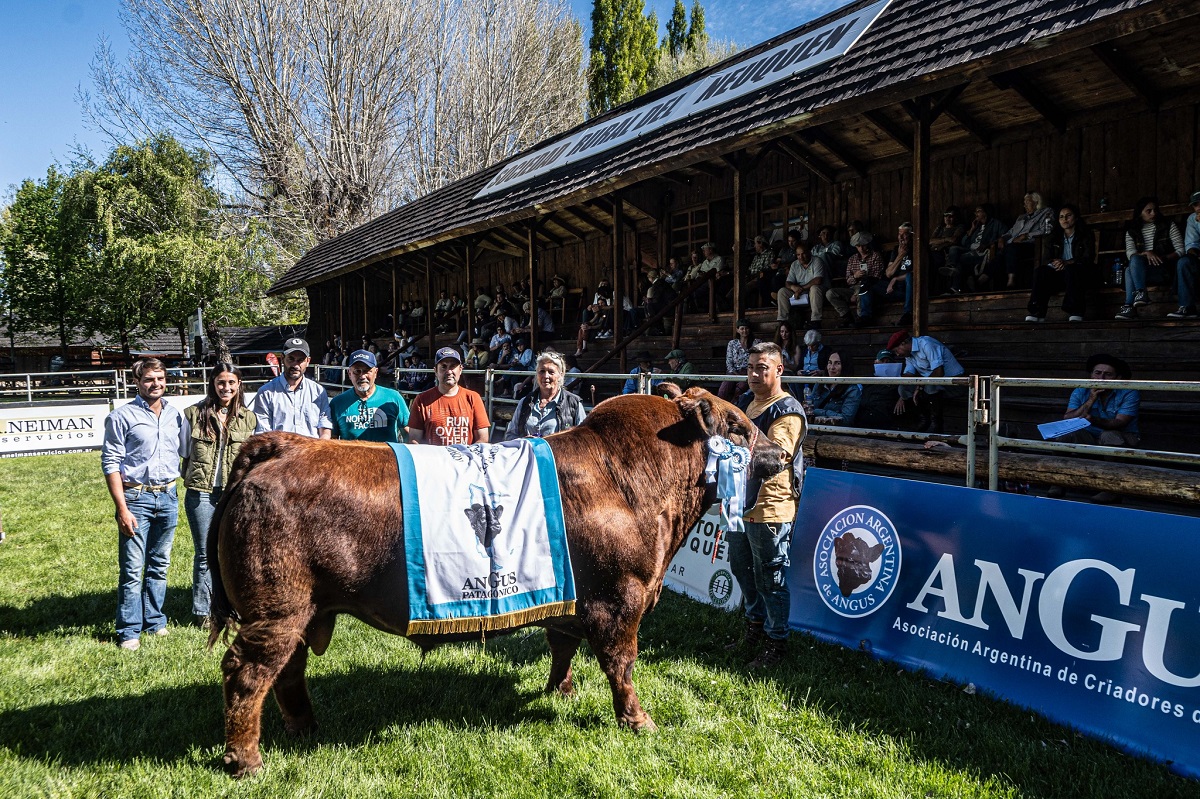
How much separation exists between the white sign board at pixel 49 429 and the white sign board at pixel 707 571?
14.4 metres

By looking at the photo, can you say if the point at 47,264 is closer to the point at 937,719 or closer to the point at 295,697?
the point at 295,697

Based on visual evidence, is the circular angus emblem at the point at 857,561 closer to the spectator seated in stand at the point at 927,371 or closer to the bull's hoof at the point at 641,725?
the bull's hoof at the point at 641,725

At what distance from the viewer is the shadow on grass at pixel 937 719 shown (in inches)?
131

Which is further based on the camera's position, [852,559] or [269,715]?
[852,559]

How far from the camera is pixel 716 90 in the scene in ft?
34.6

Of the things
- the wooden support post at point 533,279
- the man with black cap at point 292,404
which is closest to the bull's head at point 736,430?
the man with black cap at point 292,404

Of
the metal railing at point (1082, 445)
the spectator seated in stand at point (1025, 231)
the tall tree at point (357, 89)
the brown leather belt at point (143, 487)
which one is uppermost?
the tall tree at point (357, 89)

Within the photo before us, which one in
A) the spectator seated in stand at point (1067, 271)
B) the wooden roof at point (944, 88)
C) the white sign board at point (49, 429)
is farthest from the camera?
the white sign board at point (49, 429)

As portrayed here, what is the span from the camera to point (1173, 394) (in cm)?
727

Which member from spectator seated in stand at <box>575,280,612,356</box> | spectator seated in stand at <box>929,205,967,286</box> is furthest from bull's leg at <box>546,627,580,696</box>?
spectator seated in stand at <box>575,280,612,356</box>

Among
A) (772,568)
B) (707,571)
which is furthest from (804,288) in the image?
(772,568)

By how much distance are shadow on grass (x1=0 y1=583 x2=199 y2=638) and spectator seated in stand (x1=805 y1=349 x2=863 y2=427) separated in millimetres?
5905

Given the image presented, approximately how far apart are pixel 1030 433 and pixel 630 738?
249 inches

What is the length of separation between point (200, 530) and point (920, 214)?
296 inches
